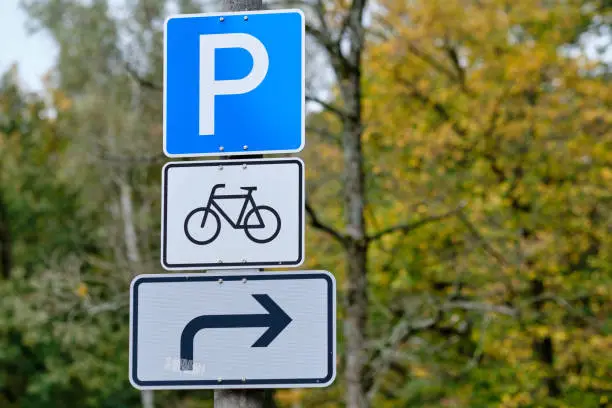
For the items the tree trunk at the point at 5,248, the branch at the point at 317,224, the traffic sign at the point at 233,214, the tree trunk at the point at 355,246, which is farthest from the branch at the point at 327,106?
the tree trunk at the point at 5,248

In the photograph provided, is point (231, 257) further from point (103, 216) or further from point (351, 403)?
point (103, 216)

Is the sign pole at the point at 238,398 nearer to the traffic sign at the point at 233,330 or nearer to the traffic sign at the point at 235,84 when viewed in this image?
the traffic sign at the point at 233,330

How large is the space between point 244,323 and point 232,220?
1.18 feet

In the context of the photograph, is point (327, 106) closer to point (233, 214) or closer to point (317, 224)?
point (317, 224)

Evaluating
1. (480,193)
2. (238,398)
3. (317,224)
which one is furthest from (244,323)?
(480,193)

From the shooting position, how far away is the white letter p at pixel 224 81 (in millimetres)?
3686

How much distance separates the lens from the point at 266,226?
3.50m

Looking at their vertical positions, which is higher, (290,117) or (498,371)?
(290,117)

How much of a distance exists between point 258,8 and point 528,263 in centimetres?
1141

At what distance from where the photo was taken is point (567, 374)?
1497 cm

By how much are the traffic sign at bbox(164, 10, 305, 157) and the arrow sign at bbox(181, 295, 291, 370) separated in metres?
0.59

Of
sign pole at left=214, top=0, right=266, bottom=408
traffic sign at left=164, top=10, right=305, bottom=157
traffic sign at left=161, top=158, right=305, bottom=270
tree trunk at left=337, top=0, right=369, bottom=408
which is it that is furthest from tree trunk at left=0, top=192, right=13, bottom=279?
sign pole at left=214, top=0, right=266, bottom=408

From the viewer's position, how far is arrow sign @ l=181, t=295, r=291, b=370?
341cm

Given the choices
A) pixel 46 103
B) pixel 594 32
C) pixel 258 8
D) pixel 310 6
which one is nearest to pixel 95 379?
pixel 46 103
